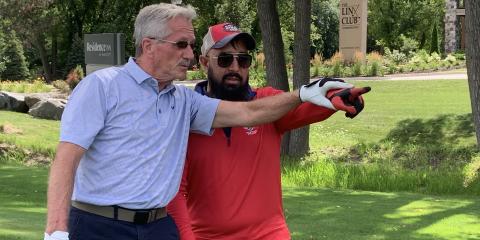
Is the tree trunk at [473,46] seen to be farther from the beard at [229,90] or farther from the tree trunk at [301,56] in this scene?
the beard at [229,90]

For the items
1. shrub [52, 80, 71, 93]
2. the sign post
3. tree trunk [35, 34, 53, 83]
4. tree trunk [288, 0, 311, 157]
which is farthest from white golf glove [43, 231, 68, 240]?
tree trunk [35, 34, 53, 83]

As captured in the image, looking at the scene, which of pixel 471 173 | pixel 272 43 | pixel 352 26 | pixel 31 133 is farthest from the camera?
pixel 352 26

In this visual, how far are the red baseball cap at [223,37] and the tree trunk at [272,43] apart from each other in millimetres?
10262

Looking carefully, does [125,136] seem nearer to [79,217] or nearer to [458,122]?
[79,217]

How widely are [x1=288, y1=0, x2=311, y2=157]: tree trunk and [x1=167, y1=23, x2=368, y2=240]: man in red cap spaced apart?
10.2 m

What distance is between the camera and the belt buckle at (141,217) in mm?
2781

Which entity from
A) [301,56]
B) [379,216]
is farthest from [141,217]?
[301,56]

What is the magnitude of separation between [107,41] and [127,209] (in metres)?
8.86

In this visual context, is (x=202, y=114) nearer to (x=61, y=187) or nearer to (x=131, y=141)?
(x=131, y=141)

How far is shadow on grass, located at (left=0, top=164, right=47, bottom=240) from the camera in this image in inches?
267

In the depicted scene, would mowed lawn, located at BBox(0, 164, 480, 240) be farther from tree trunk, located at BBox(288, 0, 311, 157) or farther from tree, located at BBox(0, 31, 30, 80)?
tree, located at BBox(0, 31, 30, 80)

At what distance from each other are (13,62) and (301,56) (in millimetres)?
31836

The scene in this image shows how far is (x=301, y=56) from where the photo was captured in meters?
13.5

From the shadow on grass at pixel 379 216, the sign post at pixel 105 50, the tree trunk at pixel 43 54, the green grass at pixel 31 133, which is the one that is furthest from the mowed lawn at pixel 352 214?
the tree trunk at pixel 43 54
